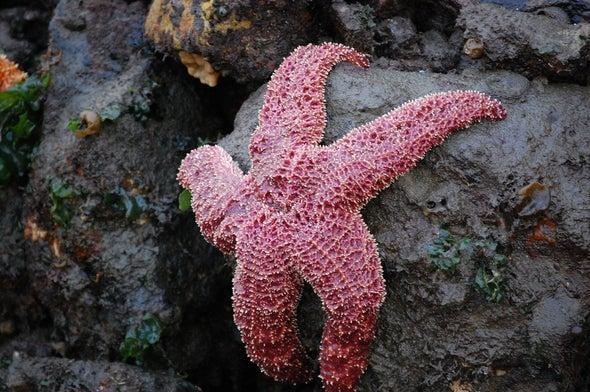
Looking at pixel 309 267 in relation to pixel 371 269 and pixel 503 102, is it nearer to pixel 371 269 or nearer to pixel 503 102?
pixel 371 269

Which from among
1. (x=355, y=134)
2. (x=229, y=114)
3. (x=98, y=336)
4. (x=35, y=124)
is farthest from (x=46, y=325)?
(x=355, y=134)

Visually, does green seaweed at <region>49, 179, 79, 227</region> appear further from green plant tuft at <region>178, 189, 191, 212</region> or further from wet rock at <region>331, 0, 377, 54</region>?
wet rock at <region>331, 0, 377, 54</region>

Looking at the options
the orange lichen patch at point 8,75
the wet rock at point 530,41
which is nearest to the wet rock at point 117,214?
the orange lichen patch at point 8,75

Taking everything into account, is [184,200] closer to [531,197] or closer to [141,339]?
[141,339]

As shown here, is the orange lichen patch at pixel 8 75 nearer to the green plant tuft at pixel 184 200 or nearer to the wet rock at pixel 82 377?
the green plant tuft at pixel 184 200

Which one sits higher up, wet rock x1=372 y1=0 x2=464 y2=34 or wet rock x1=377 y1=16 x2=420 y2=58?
wet rock x1=372 y1=0 x2=464 y2=34

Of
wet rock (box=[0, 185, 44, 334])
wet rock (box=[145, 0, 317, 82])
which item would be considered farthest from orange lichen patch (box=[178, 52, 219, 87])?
wet rock (box=[0, 185, 44, 334])
